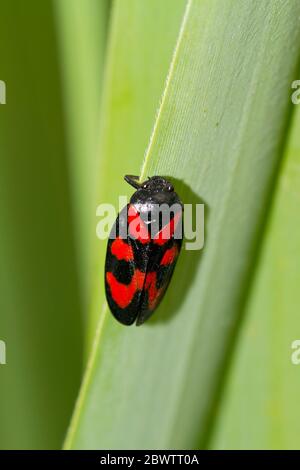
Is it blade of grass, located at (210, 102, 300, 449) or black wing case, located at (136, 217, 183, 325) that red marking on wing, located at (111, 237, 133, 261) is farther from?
blade of grass, located at (210, 102, 300, 449)

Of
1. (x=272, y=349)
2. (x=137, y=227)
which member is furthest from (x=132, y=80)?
(x=272, y=349)

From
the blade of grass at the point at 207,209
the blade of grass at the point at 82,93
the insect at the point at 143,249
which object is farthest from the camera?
the blade of grass at the point at 82,93

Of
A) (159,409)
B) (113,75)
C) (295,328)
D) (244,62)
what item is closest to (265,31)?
(244,62)

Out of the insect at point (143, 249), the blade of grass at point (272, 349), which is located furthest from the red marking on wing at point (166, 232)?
the blade of grass at point (272, 349)

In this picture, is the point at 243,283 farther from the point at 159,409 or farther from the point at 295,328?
the point at 159,409

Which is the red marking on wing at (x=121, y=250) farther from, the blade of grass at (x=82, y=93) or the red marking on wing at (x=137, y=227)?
the blade of grass at (x=82, y=93)

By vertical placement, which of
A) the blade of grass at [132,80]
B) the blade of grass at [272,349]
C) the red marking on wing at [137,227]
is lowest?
the blade of grass at [272,349]

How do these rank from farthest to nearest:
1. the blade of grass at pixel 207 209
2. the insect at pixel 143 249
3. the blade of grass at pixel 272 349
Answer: the insect at pixel 143 249 → the blade of grass at pixel 272 349 → the blade of grass at pixel 207 209
